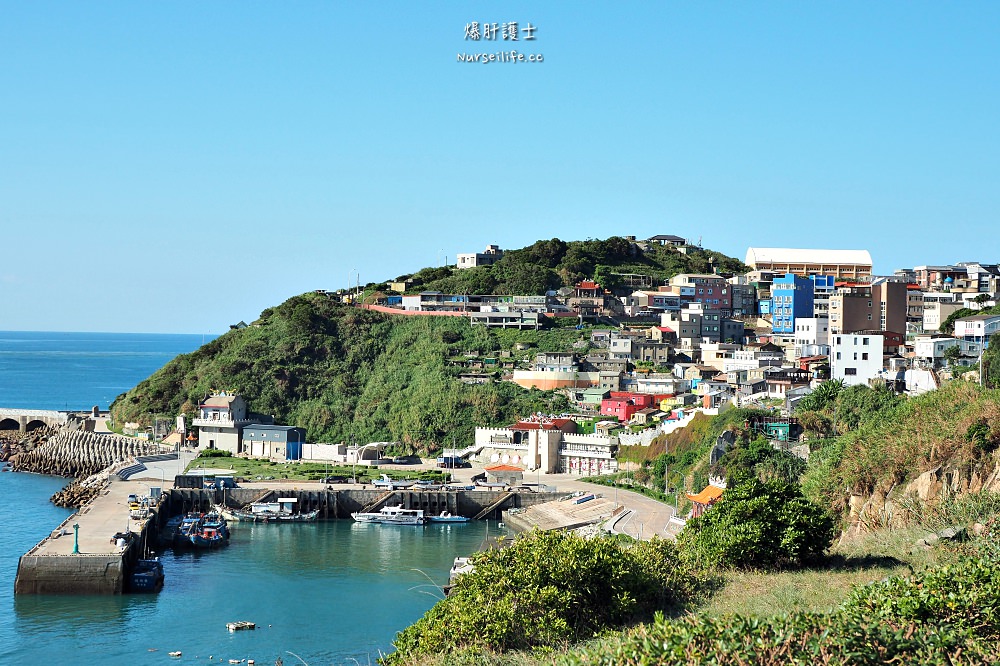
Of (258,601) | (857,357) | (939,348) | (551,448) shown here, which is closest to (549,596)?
(258,601)

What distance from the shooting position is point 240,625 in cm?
2848

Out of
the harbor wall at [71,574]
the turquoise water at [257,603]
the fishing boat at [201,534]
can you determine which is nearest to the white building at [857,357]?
the turquoise water at [257,603]

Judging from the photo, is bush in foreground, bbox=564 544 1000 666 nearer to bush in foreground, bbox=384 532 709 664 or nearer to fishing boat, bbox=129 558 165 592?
bush in foreground, bbox=384 532 709 664

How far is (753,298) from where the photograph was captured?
76.7 meters

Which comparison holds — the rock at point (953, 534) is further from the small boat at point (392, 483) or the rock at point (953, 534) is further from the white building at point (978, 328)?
the white building at point (978, 328)

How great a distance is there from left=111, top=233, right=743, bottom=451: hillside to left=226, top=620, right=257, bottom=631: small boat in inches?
1156

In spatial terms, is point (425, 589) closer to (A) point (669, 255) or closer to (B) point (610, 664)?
(B) point (610, 664)

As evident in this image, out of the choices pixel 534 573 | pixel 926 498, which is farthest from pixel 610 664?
pixel 926 498

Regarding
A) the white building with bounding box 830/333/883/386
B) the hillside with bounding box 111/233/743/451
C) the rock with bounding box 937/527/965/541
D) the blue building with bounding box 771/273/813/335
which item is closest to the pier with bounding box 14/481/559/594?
the hillside with bounding box 111/233/743/451

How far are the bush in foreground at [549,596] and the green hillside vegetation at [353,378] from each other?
40.7m

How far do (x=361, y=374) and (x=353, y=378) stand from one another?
21.5 inches

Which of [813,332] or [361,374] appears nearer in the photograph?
[813,332]

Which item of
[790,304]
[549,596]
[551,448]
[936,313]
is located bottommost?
[551,448]

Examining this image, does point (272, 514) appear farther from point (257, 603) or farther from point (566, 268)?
point (566, 268)
